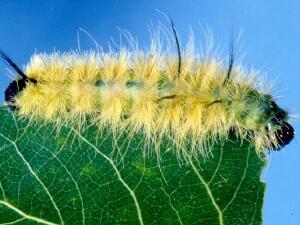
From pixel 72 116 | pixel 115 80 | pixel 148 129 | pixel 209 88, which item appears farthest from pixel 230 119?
pixel 72 116

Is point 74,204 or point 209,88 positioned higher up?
point 209,88

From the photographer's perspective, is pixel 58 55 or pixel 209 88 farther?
pixel 58 55

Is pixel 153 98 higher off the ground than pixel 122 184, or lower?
higher

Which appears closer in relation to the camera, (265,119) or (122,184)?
(265,119)

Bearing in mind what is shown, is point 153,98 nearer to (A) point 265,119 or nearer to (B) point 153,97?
(B) point 153,97

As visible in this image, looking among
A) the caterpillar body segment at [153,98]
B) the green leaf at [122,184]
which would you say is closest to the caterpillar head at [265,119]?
the caterpillar body segment at [153,98]

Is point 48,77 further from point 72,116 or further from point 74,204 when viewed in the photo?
point 74,204

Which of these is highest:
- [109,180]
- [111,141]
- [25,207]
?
[111,141]

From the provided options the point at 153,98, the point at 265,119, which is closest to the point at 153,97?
the point at 153,98

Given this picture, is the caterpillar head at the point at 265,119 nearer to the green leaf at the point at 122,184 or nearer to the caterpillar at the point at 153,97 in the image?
the caterpillar at the point at 153,97
